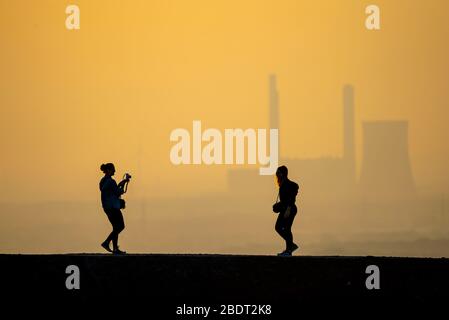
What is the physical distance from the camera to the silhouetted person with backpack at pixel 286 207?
3619 cm

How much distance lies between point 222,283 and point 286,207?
3.29 metres

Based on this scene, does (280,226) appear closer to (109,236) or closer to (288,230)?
(288,230)

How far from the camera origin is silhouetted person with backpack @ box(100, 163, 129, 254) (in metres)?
36.4

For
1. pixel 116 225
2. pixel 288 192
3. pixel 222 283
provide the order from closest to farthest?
pixel 222 283 → pixel 288 192 → pixel 116 225

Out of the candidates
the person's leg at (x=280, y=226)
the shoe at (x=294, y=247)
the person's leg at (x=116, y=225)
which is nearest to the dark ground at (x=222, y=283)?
the shoe at (x=294, y=247)

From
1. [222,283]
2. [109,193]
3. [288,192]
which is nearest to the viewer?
[222,283]

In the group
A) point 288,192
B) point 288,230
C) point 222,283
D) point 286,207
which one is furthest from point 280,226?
point 222,283

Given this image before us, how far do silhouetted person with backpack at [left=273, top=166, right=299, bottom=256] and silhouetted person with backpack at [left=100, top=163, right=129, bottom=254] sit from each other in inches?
113

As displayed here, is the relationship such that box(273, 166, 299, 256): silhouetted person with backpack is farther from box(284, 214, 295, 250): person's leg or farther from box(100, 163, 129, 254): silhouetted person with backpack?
box(100, 163, 129, 254): silhouetted person with backpack

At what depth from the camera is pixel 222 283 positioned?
3350cm
